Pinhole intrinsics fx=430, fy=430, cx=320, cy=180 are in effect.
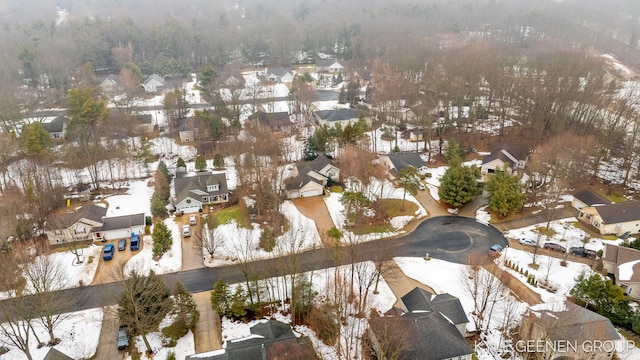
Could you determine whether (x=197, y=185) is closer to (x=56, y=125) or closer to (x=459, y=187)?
(x=459, y=187)

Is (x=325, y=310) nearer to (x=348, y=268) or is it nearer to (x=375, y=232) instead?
(x=348, y=268)

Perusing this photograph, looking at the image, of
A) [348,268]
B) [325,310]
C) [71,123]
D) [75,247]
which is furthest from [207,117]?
[325,310]

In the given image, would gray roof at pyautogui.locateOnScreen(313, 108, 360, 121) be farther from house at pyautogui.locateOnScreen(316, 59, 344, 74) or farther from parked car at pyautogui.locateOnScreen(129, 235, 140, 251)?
parked car at pyautogui.locateOnScreen(129, 235, 140, 251)

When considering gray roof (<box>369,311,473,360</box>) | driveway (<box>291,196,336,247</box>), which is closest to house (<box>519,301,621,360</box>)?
gray roof (<box>369,311,473,360</box>)

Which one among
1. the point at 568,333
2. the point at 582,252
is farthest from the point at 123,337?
the point at 582,252

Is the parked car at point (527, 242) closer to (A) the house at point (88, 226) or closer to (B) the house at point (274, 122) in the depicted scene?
(A) the house at point (88, 226)

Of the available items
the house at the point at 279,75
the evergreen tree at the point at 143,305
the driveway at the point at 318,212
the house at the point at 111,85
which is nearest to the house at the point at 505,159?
the driveway at the point at 318,212

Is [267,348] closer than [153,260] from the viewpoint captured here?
Yes
